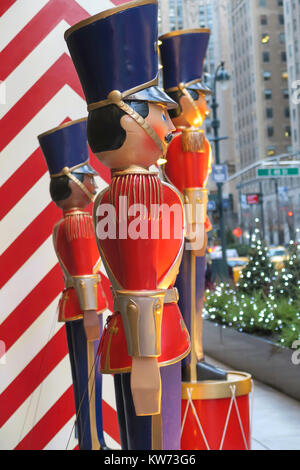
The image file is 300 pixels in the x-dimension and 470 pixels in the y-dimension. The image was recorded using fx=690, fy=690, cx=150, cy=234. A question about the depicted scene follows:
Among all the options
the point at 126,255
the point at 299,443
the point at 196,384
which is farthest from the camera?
the point at 299,443

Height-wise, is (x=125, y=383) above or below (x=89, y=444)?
above

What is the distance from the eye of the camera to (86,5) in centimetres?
421

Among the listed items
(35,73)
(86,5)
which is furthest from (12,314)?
(86,5)

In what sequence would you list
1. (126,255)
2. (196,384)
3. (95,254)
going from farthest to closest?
1. (196,384)
2. (95,254)
3. (126,255)

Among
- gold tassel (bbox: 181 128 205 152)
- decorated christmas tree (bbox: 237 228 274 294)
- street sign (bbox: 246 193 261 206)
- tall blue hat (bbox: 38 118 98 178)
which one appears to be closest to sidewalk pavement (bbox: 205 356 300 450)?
gold tassel (bbox: 181 128 205 152)

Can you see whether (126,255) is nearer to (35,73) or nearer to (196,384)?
(196,384)

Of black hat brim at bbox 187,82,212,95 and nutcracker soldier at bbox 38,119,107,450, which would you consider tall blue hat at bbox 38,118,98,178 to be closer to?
nutcracker soldier at bbox 38,119,107,450

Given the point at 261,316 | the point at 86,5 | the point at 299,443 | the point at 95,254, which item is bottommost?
the point at 299,443

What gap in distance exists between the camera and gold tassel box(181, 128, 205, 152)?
369 centimetres

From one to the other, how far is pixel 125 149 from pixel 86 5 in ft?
7.96

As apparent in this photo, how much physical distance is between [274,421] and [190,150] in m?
3.46

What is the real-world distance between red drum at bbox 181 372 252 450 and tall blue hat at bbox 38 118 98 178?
1364 millimetres

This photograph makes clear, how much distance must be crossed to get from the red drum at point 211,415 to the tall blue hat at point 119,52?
213cm
